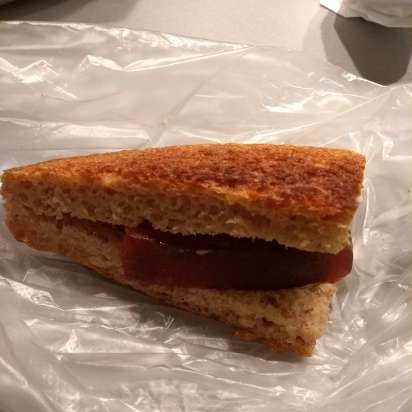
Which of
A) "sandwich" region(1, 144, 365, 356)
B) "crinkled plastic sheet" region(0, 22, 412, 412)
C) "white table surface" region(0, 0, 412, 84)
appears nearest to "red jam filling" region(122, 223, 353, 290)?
"sandwich" region(1, 144, 365, 356)

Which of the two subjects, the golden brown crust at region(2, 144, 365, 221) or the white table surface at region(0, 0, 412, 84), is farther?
the white table surface at region(0, 0, 412, 84)

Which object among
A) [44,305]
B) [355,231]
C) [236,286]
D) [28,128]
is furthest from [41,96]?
[355,231]

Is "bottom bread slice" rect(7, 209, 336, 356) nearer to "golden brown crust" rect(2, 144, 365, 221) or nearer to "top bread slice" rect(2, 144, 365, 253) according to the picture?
"top bread slice" rect(2, 144, 365, 253)

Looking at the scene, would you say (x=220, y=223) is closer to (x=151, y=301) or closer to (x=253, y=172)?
(x=253, y=172)

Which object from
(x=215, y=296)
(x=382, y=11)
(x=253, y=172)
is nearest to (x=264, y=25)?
(x=382, y=11)

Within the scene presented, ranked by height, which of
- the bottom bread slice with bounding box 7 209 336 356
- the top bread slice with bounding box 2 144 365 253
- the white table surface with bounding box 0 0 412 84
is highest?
the white table surface with bounding box 0 0 412 84

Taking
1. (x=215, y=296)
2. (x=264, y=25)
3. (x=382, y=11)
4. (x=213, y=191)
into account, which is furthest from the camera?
(x=264, y=25)

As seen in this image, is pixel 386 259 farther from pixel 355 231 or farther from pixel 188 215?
pixel 188 215
